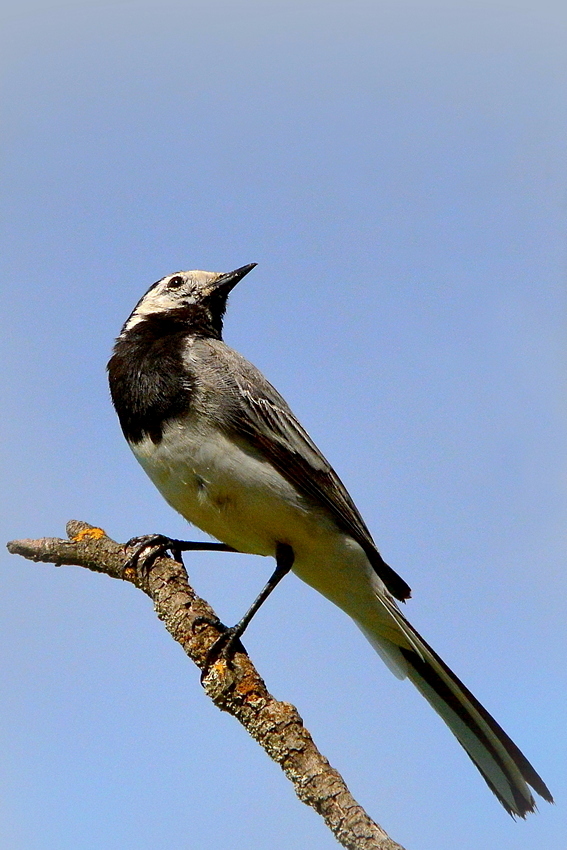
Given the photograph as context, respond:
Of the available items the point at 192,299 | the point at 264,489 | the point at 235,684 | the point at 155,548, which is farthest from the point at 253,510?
the point at 192,299

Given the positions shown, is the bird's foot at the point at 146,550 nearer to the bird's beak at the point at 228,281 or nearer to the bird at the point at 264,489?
the bird at the point at 264,489

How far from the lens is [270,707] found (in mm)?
4863

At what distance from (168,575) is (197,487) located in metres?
1.21

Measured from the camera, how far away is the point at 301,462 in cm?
720

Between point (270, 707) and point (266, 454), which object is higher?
point (266, 454)

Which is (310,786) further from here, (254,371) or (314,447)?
(254,371)

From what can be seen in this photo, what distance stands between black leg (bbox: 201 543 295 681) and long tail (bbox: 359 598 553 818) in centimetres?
92

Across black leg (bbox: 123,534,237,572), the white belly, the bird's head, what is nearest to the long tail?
the white belly

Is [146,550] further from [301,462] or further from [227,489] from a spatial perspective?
[301,462]

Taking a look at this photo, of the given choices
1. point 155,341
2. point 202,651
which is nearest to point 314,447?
point 155,341

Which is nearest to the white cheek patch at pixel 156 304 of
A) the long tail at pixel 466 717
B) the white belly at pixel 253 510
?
the white belly at pixel 253 510

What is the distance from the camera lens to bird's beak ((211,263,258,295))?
8.89 meters

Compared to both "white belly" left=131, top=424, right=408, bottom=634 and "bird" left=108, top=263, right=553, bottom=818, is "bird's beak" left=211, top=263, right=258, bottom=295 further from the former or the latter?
"white belly" left=131, top=424, right=408, bottom=634

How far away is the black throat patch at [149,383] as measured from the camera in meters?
6.93
